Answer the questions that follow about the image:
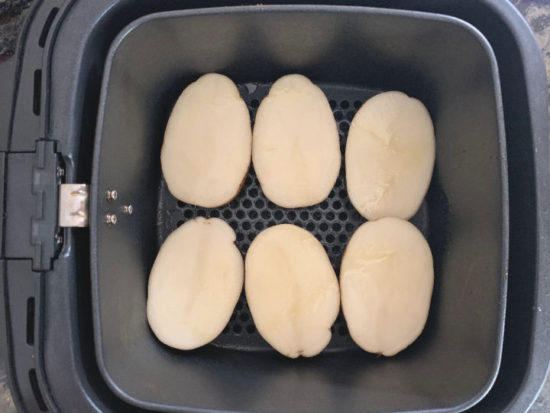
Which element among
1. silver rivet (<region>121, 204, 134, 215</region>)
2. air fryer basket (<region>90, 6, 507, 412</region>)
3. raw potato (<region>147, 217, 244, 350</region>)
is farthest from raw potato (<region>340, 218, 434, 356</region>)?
silver rivet (<region>121, 204, 134, 215</region>)

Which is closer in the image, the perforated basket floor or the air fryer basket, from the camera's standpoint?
the air fryer basket

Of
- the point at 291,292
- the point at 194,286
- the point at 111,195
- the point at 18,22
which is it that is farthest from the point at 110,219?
the point at 18,22

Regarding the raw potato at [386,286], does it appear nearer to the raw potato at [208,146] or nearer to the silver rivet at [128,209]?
the raw potato at [208,146]

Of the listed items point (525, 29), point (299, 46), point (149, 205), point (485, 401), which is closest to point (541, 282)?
point (485, 401)

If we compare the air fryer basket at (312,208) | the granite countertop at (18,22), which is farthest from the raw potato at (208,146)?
the granite countertop at (18,22)

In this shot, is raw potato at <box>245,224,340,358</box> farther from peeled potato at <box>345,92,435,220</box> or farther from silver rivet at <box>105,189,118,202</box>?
silver rivet at <box>105,189,118,202</box>

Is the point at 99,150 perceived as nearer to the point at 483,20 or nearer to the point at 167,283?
the point at 167,283

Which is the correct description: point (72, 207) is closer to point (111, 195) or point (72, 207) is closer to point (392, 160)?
point (111, 195)
